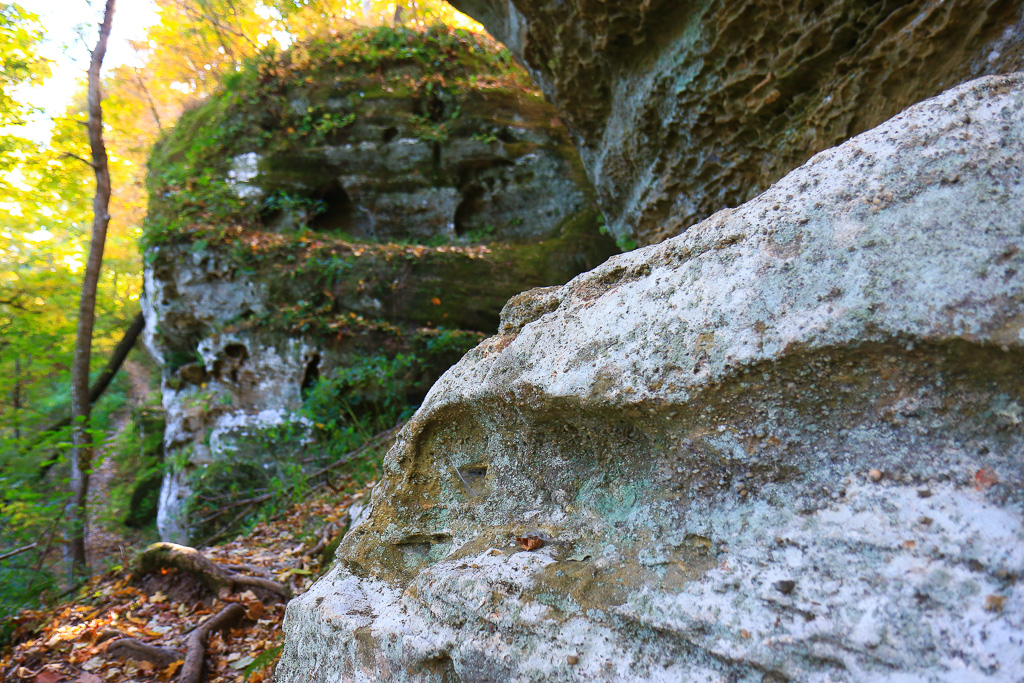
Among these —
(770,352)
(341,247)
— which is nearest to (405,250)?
(341,247)

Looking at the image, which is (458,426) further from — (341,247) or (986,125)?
(341,247)

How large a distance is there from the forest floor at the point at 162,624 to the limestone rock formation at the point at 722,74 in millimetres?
4152

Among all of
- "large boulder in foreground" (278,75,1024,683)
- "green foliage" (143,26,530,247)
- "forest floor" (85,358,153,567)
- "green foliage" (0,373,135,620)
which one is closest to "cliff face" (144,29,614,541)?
"green foliage" (143,26,530,247)

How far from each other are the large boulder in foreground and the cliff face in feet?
17.7

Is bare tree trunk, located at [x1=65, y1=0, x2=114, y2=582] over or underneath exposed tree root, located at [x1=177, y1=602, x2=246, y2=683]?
over

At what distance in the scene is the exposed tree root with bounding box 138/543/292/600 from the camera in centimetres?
375

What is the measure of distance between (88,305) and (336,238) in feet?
10.8

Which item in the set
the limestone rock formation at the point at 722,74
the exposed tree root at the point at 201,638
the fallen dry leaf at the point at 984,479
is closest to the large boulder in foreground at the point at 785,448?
the fallen dry leaf at the point at 984,479

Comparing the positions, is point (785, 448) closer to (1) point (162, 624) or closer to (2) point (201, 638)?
(2) point (201, 638)

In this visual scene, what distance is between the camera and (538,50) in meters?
4.84

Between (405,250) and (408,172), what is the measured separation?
80.6 inches

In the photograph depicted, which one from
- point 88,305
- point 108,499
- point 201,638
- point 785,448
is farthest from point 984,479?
point 108,499

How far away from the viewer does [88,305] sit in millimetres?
5824

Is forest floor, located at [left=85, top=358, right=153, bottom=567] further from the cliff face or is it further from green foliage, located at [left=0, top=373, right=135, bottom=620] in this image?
the cliff face
